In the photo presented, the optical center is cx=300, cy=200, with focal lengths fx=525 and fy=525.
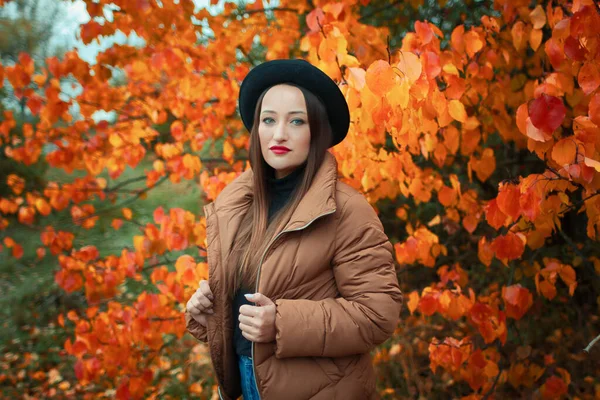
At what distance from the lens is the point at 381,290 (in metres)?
1.55

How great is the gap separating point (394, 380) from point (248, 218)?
8.97 feet

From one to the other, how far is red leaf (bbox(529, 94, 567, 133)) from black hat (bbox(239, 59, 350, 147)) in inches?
22.5

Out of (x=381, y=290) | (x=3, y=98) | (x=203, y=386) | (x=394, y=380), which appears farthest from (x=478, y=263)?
(x=3, y=98)

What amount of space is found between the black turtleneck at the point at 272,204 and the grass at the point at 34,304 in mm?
2022

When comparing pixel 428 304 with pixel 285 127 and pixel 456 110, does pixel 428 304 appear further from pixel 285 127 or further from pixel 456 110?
pixel 285 127

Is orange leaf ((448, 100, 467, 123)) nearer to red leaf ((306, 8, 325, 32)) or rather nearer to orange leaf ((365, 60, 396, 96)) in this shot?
orange leaf ((365, 60, 396, 96))

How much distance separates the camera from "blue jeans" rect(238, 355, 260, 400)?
5.60 feet

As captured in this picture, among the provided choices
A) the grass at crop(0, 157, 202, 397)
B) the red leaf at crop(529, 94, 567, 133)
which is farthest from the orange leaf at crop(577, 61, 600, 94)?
the grass at crop(0, 157, 202, 397)

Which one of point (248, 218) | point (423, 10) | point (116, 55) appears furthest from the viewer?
point (423, 10)

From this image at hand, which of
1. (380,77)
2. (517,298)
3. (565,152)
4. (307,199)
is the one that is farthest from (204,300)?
(517,298)

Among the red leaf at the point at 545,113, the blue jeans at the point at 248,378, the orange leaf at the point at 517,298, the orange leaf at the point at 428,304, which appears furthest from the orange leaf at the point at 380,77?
the orange leaf at the point at 517,298

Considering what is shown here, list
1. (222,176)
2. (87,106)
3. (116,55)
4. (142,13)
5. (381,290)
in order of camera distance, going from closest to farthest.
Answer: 1. (381,290)
2. (142,13)
3. (222,176)
4. (116,55)
5. (87,106)

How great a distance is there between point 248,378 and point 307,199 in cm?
63

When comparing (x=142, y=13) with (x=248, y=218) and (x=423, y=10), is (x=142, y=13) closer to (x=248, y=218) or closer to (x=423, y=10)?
(x=248, y=218)
